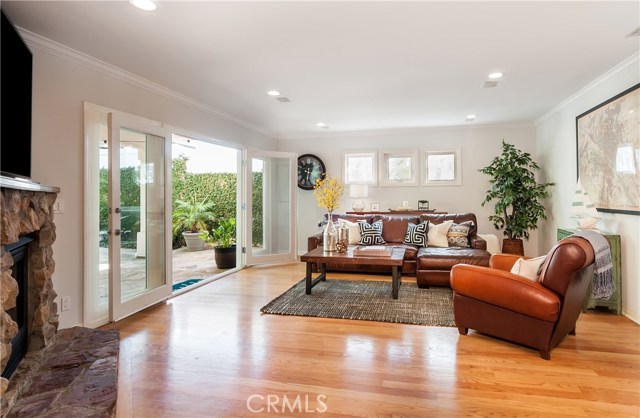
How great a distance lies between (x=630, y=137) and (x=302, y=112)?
372 centimetres

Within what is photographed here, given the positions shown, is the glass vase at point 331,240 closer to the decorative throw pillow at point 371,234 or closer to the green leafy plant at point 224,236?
the decorative throw pillow at point 371,234

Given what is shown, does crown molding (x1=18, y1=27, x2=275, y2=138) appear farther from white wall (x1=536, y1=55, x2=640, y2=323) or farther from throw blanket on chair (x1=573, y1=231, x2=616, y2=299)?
white wall (x1=536, y1=55, x2=640, y2=323)

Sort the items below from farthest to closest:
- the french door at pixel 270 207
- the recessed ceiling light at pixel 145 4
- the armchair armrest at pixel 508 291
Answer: the french door at pixel 270 207, the armchair armrest at pixel 508 291, the recessed ceiling light at pixel 145 4

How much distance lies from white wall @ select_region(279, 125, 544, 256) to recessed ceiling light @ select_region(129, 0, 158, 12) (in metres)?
4.74

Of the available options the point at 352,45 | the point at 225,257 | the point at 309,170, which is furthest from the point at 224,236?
the point at 352,45

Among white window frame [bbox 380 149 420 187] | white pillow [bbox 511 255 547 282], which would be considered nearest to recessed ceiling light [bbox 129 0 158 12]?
white pillow [bbox 511 255 547 282]

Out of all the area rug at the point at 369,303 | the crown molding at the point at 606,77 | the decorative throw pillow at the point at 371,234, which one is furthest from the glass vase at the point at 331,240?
the crown molding at the point at 606,77

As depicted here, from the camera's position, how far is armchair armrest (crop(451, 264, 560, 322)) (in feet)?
8.00

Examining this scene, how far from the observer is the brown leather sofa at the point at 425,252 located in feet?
14.3

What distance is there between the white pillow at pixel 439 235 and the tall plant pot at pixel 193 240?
16.8 feet

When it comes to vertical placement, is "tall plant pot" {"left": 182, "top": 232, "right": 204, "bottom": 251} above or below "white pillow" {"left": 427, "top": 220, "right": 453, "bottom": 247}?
below

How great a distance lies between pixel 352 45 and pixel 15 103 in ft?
7.78

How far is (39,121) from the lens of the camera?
8.77 feet

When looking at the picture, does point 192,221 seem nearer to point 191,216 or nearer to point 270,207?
point 191,216
